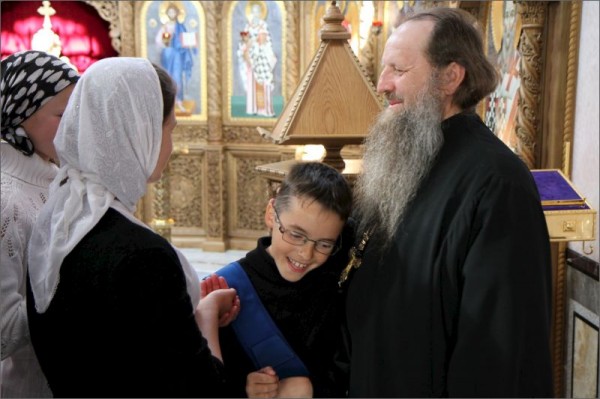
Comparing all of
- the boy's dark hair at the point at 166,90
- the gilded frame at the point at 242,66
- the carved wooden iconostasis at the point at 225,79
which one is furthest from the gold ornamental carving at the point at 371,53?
the boy's dark hair at the point at 166,90

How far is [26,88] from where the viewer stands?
6.49 ft

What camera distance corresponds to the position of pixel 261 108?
28.4 feet

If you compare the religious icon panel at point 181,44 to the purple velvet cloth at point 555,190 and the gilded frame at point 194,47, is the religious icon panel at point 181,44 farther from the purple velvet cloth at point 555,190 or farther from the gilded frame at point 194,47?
the purple velvet cloth at point 555,190

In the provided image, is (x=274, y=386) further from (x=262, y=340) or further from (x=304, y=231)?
(x=304, y=231)

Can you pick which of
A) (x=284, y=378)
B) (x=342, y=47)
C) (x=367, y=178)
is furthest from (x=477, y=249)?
(x=342, y=47)

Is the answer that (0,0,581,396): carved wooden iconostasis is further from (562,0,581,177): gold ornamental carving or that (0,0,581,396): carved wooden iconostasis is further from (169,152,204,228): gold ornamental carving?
(562,0,581,177): gold ornamental carving

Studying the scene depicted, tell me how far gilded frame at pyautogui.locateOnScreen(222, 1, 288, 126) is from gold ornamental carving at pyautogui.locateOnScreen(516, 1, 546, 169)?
501cm

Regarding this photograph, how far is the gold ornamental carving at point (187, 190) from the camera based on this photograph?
900 centimetres

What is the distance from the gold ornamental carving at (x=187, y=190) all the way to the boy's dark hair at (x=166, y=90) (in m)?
7.47

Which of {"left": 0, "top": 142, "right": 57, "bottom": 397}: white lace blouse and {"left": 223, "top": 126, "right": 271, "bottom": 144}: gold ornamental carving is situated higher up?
{"left": 223, "top": 126, "right": 271, "bottom": 144}: gold ornamental carving

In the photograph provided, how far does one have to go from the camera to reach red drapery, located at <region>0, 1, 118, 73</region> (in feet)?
28.8

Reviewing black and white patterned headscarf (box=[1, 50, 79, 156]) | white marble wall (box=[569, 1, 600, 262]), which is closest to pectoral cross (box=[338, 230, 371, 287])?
black and white patterned headscarf (box=[1, 50, 79, 156])

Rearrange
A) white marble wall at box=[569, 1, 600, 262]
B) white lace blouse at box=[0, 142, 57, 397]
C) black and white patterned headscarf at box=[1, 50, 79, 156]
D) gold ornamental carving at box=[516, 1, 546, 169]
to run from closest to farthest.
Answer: white lace blouse at box=[0, 142, 57, 397]
black and white patterned headscarf at box=[1, 50, 79, 156]
white marble wall at box=[569, 1, 600, 262]
gold ornamental carving at box=[516, 1, 546, 169]

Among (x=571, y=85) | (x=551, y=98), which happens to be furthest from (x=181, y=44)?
(x=571, y=85)
